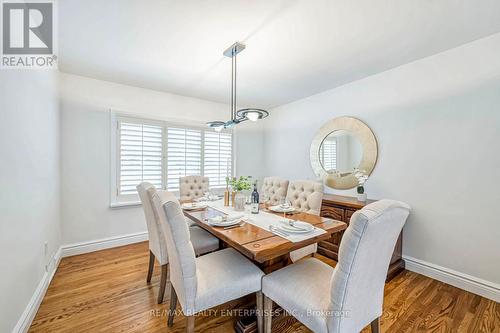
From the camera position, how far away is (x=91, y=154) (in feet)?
9.75

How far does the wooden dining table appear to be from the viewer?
130 centimetres

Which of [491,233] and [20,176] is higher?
[20,176]

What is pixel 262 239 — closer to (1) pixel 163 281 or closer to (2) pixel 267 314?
(2) pixel 267 314

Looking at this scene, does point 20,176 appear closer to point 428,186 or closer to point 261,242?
point 261,242

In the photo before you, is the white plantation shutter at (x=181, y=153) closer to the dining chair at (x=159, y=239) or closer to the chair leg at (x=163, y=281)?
the dining chair at (x=159, y=239)

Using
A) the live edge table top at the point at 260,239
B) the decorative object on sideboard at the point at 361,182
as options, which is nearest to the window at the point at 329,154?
the decorative object on sideboard at the point at 361,182

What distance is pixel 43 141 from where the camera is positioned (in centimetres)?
204

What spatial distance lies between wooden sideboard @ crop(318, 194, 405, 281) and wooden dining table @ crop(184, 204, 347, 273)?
834 mm

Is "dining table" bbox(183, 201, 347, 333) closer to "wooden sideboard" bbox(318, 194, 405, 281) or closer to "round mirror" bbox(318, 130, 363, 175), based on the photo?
"wooden sideboard" bbox(318, 194, 405, 281)

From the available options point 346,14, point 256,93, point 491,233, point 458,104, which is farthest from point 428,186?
point 256,93

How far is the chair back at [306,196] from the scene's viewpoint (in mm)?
2324

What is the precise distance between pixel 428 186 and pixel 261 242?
224cm

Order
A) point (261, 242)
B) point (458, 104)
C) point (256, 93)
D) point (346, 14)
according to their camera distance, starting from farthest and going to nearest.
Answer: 1. point (256, 93)
2. point (458, 104)
3. point (346, 14)
4. point (261, 242)

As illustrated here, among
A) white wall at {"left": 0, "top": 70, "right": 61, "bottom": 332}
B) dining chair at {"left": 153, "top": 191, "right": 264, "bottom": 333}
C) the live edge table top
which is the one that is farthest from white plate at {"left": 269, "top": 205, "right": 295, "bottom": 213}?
white wall at {"left": 0, "top": 70, "right": 61, "bottom": 332}
